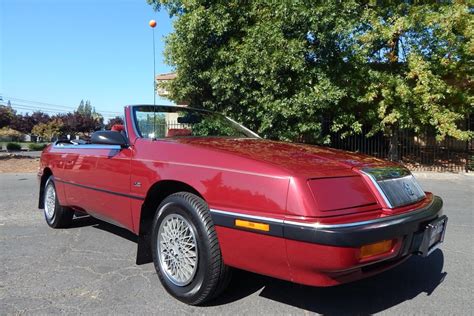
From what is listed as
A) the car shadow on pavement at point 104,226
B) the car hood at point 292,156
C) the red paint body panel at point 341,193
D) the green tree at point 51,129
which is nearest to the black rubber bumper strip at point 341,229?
the red paint body panel at point 341,193

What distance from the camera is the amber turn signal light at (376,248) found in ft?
9.09

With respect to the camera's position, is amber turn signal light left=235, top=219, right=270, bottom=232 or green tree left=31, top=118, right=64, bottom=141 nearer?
amber turn signal light left=235, top=219, right=270, bottom=232

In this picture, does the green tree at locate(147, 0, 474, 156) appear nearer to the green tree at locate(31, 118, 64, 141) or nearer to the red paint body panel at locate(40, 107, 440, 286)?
the red paint body panel at locate(40, 107, 440, 286)

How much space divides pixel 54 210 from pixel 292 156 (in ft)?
12.5

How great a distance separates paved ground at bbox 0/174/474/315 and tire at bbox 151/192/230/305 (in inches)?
6.0

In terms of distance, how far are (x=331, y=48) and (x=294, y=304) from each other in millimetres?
10880

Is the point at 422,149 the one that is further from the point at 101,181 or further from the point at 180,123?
the point at 101,181

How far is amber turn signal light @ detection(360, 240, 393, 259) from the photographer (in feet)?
9.09

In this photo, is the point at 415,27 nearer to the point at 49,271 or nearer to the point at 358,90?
the point at 358,90

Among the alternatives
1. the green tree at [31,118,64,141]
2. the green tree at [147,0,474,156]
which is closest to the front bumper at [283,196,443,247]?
the green tree at [147,0,474,156]

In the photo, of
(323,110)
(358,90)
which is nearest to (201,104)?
(323,110)

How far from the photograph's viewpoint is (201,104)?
1459 centimetres

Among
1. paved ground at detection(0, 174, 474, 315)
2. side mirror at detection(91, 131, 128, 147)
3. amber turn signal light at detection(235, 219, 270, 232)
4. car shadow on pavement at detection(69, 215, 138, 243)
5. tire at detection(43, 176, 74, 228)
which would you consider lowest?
paved ground at detection(0, 174, 474, 315)

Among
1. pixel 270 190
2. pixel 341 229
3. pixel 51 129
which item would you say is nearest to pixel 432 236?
pixel 341 229
